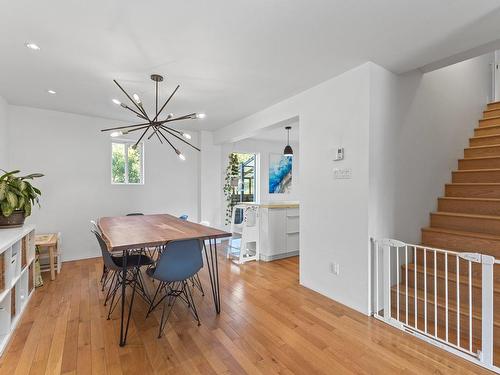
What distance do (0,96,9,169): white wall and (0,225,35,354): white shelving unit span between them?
149 centimetres

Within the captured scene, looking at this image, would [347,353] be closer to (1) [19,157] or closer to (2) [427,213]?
(2) [427,213]

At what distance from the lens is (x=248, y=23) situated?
194cm

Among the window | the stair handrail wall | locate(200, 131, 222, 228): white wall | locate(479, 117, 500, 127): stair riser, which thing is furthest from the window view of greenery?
locate(479, 117, 500, 127): stair riser

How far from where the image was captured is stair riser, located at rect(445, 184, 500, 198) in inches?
119

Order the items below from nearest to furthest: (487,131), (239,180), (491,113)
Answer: (487,131), (491,113), (239,180)

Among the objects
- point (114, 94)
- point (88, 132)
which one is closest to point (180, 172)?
point (88, 132)

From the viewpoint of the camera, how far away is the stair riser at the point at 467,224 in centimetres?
267

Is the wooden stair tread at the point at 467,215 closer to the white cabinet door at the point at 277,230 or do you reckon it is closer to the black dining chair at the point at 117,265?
the white cabinet door at the point at 277,230

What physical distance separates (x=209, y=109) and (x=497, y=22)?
10.9 feet

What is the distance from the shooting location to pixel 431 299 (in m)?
2.45

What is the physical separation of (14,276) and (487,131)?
20.6ft

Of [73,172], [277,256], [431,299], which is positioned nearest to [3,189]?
[73,172]

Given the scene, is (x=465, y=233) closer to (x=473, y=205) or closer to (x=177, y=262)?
(x=473, y=205)

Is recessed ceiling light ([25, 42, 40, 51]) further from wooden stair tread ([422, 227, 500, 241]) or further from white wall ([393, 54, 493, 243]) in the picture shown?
wooden stair tread ([422, 227, 500, 241])
